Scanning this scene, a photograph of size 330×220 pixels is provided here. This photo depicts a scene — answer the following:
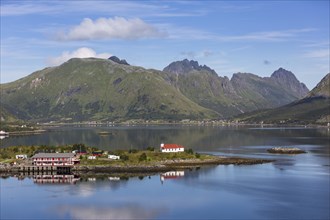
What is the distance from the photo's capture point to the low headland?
11719 centimetres

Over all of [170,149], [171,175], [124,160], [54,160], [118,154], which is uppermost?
[170,149]

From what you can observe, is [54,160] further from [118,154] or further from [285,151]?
[285,151]

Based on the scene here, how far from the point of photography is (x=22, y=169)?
117312 mm

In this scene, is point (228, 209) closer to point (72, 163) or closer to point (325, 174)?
point (325, 174)

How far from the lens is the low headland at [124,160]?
11719 centimetres

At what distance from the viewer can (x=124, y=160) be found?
405 feet

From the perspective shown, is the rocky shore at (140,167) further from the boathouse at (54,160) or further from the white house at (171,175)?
the white house at (171,175)

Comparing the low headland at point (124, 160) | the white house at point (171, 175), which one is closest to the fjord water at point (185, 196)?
the white house at point (171, 175)

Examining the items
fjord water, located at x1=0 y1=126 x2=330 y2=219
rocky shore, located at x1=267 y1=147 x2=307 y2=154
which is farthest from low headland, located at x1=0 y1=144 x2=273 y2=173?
rocky shore, located at x1=267 y1=147 x2=307 y2=154

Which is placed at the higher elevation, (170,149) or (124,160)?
(170,149)

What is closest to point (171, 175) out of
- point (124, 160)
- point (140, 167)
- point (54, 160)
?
point (140, 167)

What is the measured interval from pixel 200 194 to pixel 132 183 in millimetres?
15785

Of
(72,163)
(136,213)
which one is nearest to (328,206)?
(136,213)

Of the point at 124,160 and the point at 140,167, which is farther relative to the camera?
the point at 124,160
